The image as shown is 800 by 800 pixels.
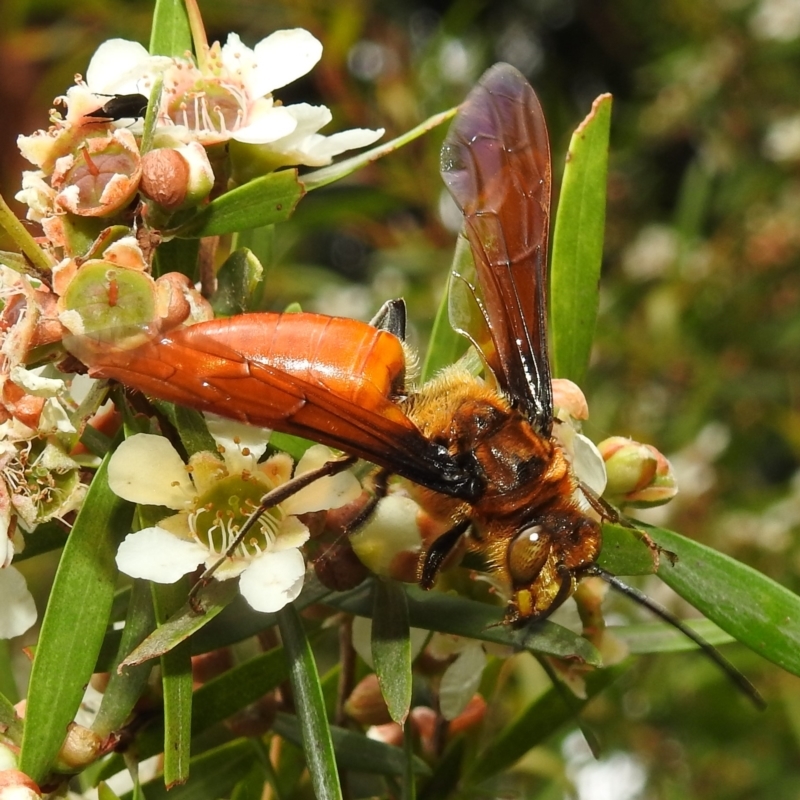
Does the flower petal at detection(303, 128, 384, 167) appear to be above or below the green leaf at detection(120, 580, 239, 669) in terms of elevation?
above

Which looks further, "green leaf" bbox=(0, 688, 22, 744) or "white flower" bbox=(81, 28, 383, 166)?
"white flower" bbox=(81, 28, 383, 166)

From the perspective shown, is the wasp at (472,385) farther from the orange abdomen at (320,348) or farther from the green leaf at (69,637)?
the green leaf at (69,637)

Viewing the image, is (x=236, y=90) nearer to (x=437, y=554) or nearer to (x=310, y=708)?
(x=437, y=554)

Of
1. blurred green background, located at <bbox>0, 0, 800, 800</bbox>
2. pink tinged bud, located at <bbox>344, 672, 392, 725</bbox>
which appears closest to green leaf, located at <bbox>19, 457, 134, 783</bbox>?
pink tinged bud, located at <bbox>344, 672, 392, 725</bbox>

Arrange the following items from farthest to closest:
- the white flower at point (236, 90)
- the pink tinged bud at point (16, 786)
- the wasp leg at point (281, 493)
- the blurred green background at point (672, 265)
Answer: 1. the blurred green background at point (672, 265)
2. the white flower at point (236, 90)
3. the wasp leg at point (281, 493)
4. the pink tinged bud at point (16, 786)

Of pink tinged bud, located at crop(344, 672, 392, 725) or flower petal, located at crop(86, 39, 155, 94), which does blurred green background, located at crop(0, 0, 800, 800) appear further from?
flower petal, located at crop(86, 39, 155, 94)

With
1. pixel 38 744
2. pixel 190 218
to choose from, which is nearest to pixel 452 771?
pixel 38 744

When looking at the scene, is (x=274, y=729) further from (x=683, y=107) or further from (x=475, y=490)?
(x=683, y=107)

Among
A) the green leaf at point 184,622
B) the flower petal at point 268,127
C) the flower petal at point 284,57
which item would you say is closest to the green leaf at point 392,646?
Answer: the green leaf at point 184,622
